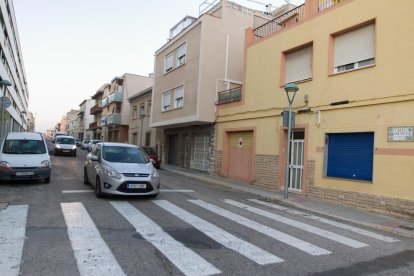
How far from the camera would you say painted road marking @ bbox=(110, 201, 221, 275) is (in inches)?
183

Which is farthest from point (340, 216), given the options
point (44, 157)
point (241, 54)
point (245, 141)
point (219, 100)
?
point (241, 54)

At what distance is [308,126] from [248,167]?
4.44 metres

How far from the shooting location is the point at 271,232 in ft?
23.0

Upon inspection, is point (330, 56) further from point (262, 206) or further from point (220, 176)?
point (220, 176)

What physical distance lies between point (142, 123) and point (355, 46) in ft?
66.9

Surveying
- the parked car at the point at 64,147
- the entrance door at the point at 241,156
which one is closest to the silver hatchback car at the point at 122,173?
the entrance door at the point at 241,156

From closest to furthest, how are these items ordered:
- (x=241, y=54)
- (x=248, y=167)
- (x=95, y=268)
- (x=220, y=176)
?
(x=95, y=268)
(x=248, y=167)
(x=220, y=176)
(x=241, y=54)

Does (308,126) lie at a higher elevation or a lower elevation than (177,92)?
lower

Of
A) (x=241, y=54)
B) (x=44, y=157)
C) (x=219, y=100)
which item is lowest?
(x=44, y=157)

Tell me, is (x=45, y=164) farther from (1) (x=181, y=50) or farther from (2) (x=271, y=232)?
(1) (x=181, y=50)

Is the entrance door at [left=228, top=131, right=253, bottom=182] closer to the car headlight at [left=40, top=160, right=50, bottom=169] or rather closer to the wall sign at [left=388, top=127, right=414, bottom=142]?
the wall sign at [left=388, top=127, right=414, bottom=142]

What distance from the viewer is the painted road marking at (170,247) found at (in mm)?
4645

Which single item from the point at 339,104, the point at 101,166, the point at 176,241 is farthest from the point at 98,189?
the point at 339,104

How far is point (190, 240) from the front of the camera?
5992 millimetres
